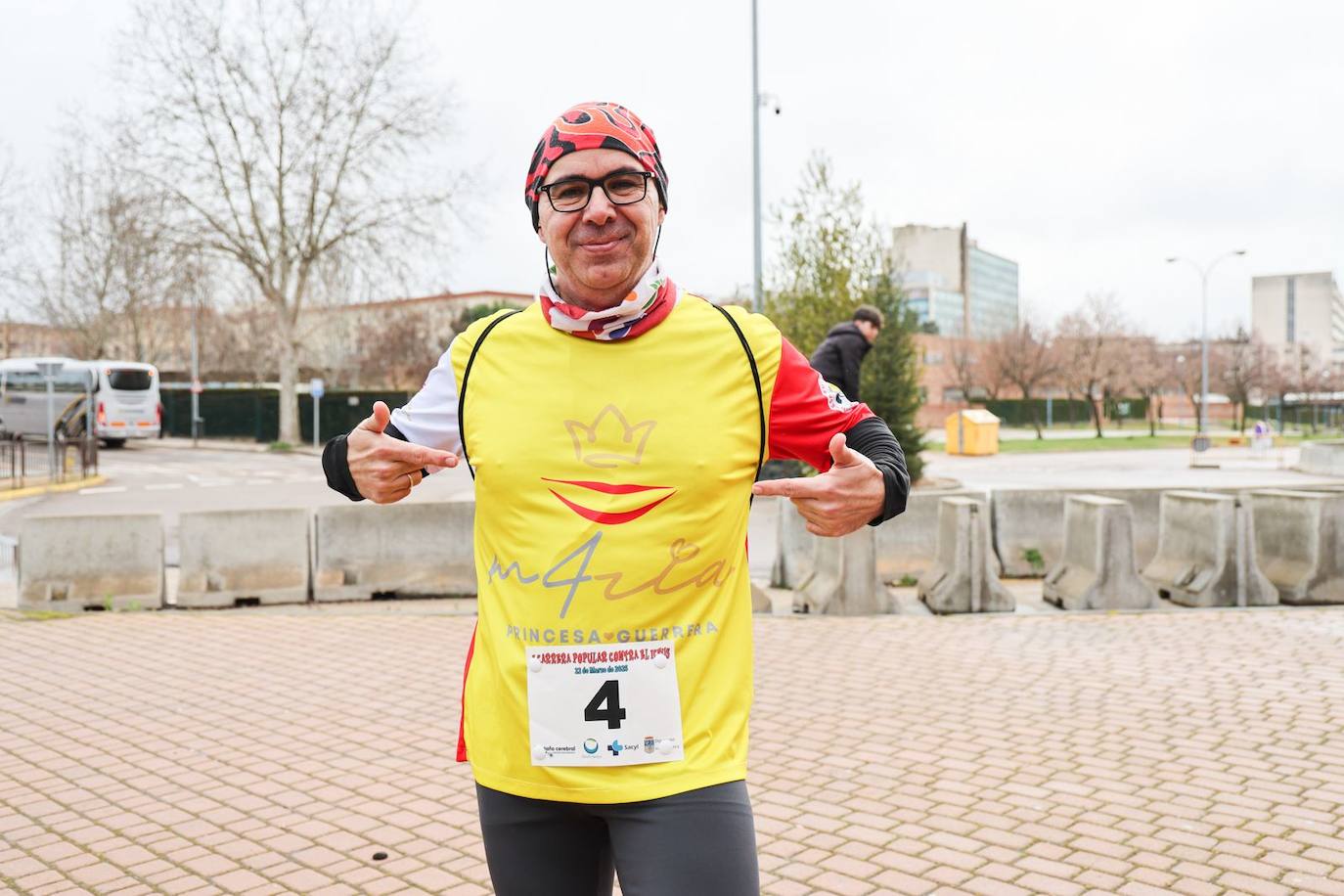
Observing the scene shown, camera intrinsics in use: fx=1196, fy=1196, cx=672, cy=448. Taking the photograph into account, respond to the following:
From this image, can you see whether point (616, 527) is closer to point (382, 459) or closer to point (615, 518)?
point (615, 518)

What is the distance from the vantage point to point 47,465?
28094 mm

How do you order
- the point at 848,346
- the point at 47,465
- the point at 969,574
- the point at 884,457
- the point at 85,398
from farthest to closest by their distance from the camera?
the point at 85,398 → the point at 47,465 → the point at 848,346 → the point at 969,574 → the point at 884,457

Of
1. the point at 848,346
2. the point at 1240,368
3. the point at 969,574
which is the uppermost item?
the point at 1240,368

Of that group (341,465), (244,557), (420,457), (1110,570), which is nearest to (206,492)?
(244,557)

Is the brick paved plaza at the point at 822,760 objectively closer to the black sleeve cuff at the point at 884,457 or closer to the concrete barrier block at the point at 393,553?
the concrete barrier block at the point at 393,553

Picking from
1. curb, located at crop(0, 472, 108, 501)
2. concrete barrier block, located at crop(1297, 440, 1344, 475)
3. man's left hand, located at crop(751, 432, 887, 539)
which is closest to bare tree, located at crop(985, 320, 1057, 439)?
concrete barrier block, located at crop(1297, 440, 1344, 475)

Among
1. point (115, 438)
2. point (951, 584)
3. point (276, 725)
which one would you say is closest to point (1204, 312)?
point (115, 438)

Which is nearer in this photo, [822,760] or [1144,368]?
[822,760]

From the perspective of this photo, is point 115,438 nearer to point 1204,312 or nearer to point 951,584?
point 951,584

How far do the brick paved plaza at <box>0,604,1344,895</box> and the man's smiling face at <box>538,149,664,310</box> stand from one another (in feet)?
8.49

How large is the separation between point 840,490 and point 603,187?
2.35ft

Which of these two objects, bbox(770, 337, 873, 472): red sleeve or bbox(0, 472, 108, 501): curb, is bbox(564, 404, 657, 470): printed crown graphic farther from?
bbox(0, 472, 108, 501): curb

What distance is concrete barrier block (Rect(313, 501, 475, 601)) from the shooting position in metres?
10.2

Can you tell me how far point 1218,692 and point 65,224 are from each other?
1986 inches
